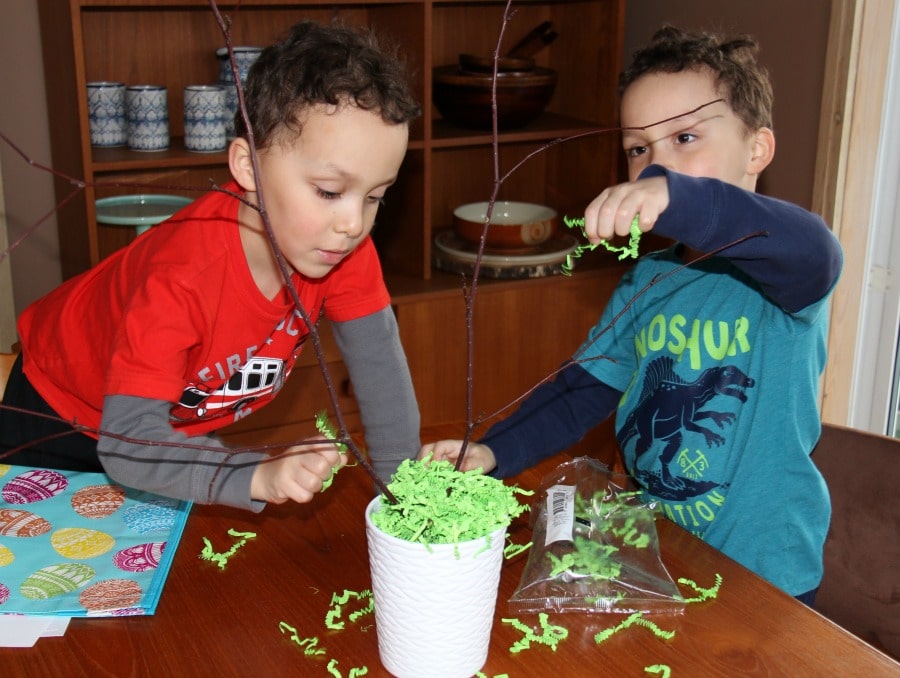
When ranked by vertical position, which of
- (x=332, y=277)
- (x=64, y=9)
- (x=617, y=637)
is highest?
(x=64, y=9)

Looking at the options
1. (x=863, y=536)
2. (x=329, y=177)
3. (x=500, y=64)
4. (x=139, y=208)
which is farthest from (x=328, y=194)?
(x=500, y=64)

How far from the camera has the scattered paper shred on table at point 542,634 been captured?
0.92 m

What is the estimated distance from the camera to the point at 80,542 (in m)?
1.07

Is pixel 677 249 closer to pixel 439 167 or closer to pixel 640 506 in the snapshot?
pixel 640 506

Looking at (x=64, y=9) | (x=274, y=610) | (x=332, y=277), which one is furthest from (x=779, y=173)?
(x=274, y=610)

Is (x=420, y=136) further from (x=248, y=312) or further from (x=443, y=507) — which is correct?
(x=443, y=507)

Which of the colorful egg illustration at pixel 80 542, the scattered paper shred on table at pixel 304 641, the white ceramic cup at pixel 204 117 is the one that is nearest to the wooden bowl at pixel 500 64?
the white ceramic cup at pixel 204 117

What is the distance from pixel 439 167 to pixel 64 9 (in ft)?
4.05

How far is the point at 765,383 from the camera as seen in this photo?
1.27 metres

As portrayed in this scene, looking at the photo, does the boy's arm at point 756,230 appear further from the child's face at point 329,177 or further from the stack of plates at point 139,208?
the stack of plates at point 139,208

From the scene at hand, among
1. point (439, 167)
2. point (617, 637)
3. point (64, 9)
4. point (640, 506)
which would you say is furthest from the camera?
point (439, 167)

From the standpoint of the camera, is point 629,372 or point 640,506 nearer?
point 640,506

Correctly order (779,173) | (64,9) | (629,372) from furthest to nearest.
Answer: (779,173) < (64,9) < (629,372)

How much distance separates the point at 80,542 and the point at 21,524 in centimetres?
9
